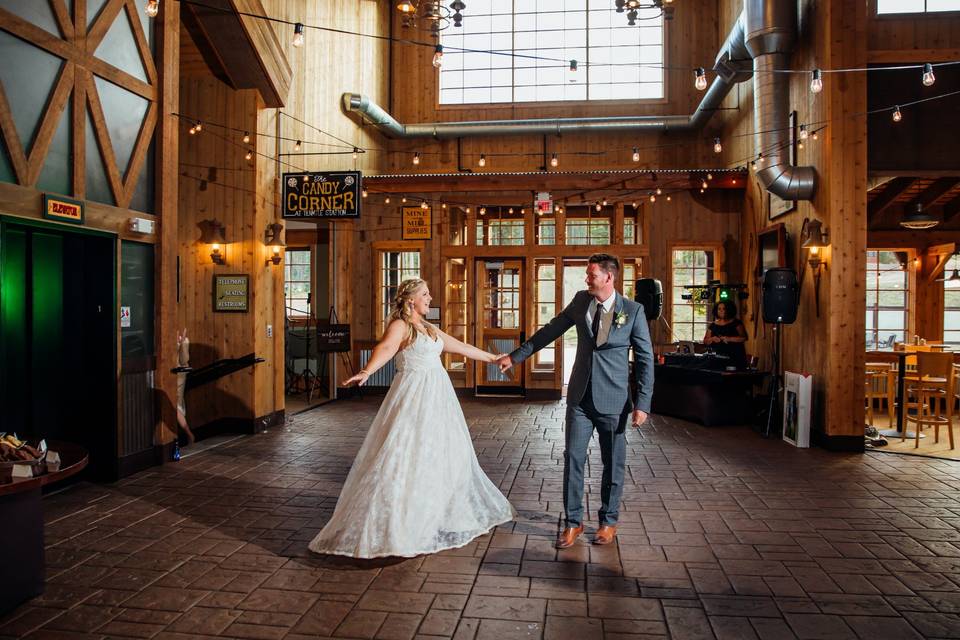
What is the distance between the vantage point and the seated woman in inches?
367

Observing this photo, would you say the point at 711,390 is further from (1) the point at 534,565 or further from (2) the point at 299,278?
(2) the point at 299,278

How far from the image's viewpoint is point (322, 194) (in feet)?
26.7

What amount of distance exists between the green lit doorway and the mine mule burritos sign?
8.97 ft

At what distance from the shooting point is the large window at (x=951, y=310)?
446 inches

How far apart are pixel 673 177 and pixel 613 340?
732cm

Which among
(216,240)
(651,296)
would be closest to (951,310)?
(651,296)

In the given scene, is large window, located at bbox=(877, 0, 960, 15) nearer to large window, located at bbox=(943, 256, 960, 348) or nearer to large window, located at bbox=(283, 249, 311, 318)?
large window, located at bbox=(943, 256, 960, 348)

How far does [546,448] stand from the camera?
24.0 ft

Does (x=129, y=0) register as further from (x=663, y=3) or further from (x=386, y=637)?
(x=663, y=3)

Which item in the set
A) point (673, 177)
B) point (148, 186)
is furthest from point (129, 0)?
point (673, 177)

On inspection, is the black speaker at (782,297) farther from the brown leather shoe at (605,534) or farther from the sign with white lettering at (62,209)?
the sign with white lettering at (62,209)

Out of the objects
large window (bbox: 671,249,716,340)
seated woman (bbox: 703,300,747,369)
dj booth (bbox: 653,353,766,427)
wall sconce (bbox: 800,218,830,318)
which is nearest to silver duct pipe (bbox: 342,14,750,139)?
large window (bbox: 671,249,716,340)

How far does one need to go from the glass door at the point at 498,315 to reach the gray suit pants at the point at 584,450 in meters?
7.09

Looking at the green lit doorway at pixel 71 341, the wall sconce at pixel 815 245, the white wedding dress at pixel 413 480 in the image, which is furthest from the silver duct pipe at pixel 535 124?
the white wedding dress at pixel 413 480
